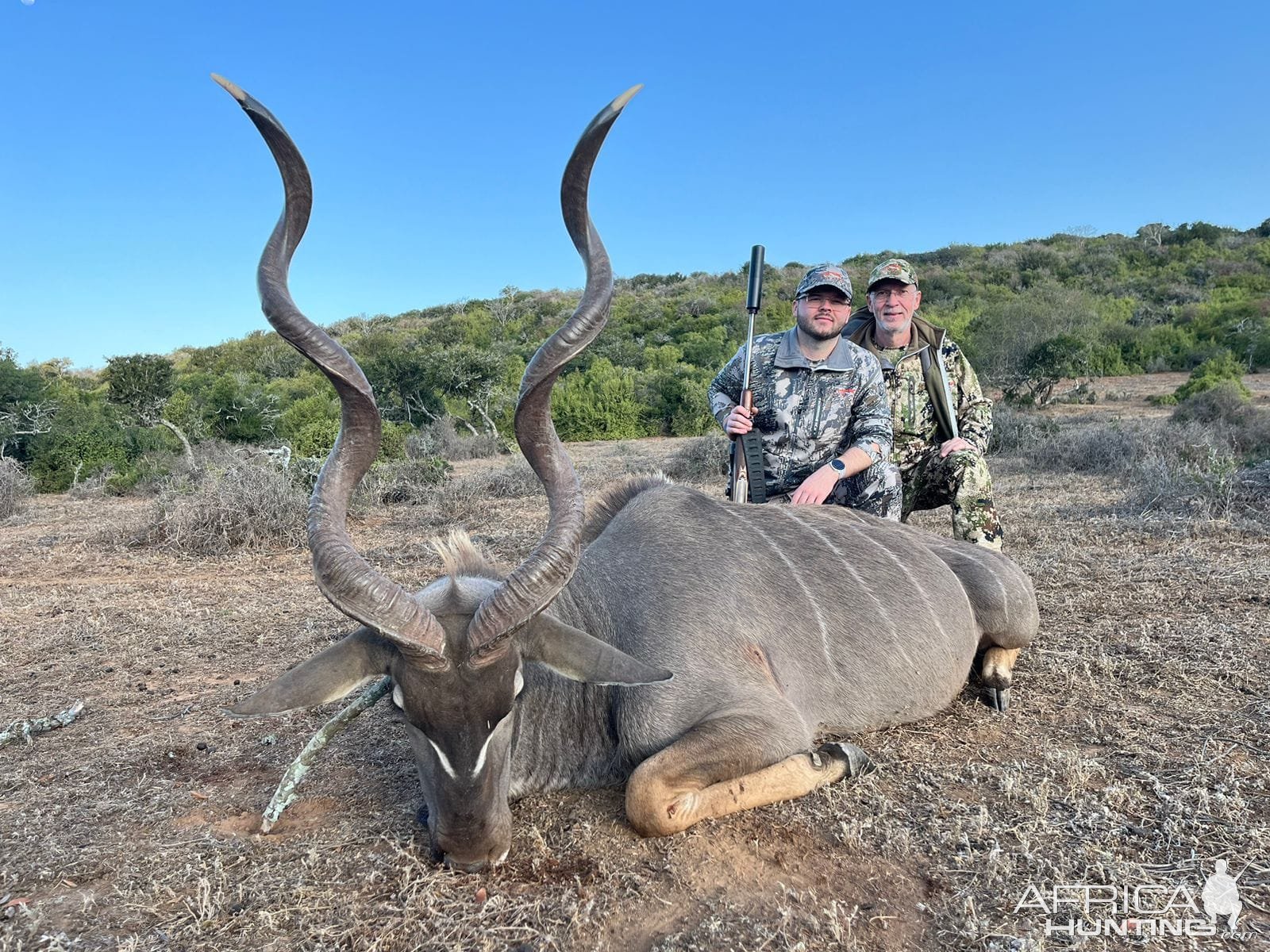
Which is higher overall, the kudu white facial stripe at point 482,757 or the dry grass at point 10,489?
the dry grass at point 10,489

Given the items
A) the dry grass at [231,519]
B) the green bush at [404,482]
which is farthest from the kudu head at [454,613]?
the green bush at [404,482]

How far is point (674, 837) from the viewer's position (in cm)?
336

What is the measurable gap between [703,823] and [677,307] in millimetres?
47934

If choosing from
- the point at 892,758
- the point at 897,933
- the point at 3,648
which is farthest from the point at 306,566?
the point at 897,933

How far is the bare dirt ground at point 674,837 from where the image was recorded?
2.82 m

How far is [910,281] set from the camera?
23.8 feet

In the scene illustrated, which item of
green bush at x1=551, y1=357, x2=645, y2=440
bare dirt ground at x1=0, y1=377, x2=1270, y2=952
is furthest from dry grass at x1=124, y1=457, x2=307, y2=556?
green bush at x1=551, y1=357, x2=645, y2=440

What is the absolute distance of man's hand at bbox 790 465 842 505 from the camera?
19.4ft

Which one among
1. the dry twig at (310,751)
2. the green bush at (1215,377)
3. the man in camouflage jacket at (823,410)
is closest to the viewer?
the dry twig at (310,751)

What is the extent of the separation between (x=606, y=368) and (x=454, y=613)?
2375 cm

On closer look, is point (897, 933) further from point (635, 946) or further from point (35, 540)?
point (35, 540)

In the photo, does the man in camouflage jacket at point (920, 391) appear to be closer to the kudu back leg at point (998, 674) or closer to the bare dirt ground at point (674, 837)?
the bare dirt ground at point (674, 837)

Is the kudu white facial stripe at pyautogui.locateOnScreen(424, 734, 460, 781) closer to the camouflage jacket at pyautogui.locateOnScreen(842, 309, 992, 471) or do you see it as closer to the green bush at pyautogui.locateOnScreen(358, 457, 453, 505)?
the camouflage jacket at pyautogui.locateOnScreen(842, 309, 992, 471)

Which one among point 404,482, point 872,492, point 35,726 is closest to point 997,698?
point 872,492
